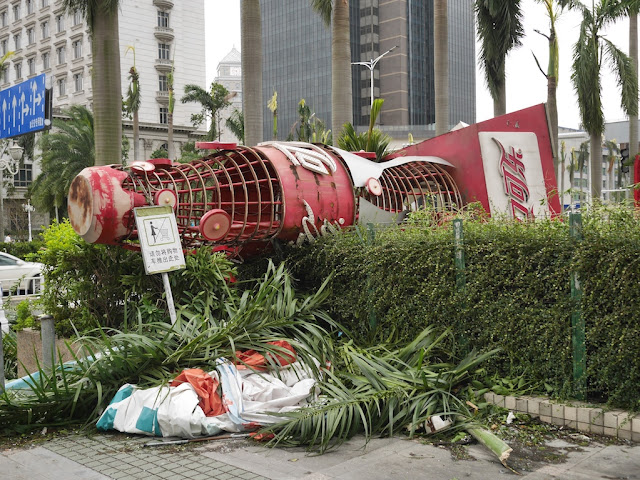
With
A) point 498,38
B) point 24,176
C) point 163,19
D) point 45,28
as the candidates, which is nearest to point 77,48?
point 45,28

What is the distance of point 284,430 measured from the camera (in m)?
5.60

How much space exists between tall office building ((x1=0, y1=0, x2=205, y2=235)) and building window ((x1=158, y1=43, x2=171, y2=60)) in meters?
0.02

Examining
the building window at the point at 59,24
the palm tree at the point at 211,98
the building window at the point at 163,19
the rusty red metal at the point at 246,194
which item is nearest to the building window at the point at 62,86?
the building window at the point at 59,24

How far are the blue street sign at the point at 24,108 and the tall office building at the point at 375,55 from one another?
308 feet

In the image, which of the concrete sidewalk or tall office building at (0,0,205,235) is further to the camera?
tall office building at (0,0,205,235)

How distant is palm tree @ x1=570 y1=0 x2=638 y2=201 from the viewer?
24484mm

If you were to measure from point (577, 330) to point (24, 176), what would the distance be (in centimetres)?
6366

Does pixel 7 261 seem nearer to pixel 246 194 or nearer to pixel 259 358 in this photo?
pixel 246 194

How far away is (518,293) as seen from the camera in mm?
6309

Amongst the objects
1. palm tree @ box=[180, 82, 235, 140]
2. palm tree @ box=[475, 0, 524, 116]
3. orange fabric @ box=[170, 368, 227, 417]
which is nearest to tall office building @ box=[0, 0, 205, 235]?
palm tree @ box=[180, 82, 235, 140]

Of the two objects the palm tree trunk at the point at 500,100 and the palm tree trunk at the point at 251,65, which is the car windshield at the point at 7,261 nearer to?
the palm tree trunk at the point at 251,65

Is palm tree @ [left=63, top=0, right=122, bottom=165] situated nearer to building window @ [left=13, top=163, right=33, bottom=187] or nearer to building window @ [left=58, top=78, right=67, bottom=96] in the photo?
building window @ [left=13, top=163, right=33, bottom=187]

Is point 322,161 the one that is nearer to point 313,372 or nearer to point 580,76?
point 313,372

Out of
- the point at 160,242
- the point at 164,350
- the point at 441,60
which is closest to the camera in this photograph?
the point at 164,350
